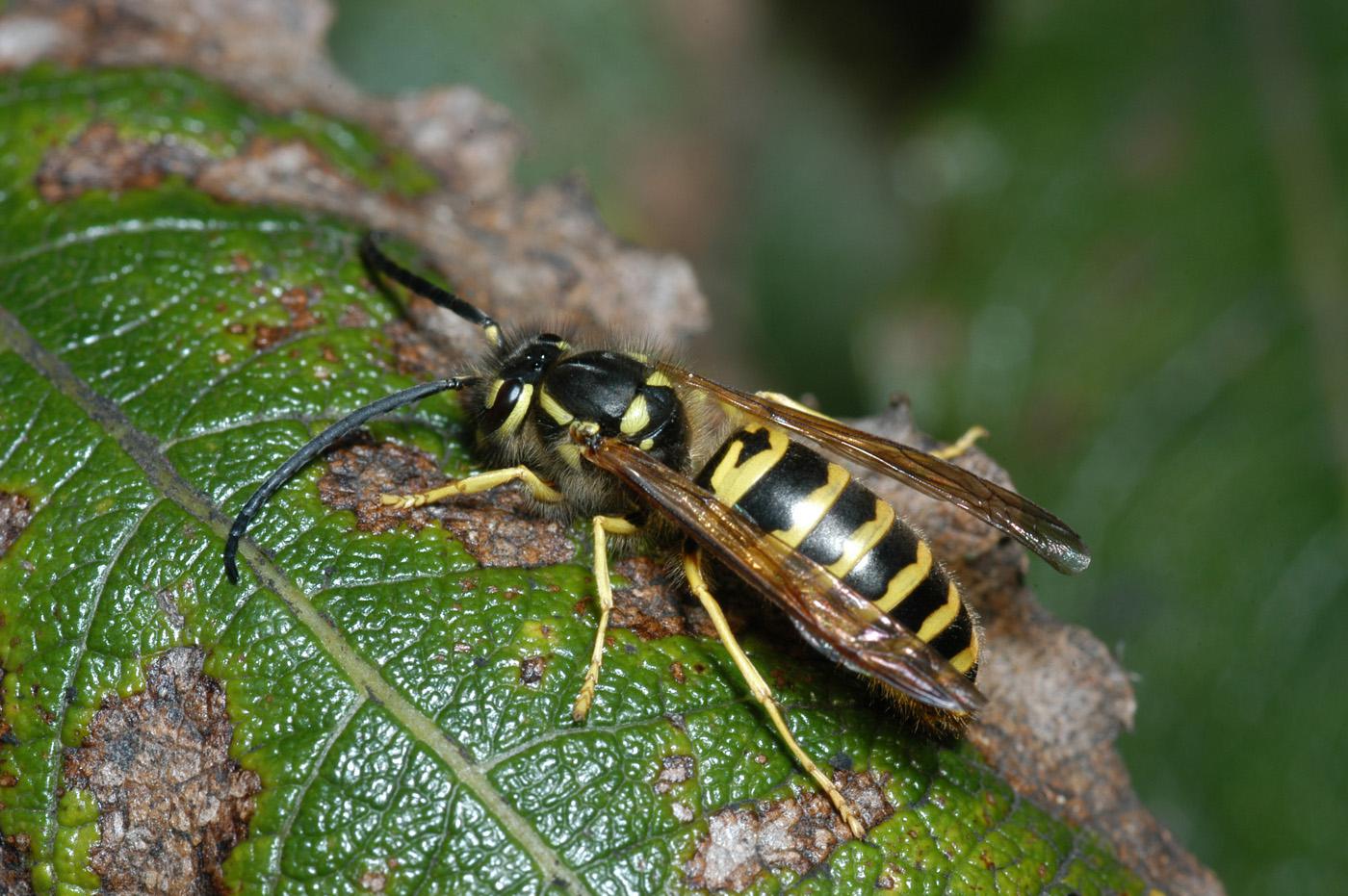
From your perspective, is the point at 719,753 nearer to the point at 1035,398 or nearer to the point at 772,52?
the point at 1035,398

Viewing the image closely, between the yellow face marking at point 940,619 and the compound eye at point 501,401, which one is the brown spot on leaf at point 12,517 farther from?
the yellow face marking at point 940,619

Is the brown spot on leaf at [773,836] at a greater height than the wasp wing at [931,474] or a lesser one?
lesser

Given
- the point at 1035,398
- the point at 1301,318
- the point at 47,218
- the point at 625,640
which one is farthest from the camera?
the point at 1035,398

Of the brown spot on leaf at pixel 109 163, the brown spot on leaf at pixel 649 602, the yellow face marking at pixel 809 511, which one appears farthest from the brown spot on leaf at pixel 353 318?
the yellow face marking at pixel 809 511

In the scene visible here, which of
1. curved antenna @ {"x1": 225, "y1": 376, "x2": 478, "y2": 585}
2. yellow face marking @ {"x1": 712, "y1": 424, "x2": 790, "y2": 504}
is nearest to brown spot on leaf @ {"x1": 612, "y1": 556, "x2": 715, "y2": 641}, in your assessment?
yellow face marking @ {"x1": 712, "y1": 424, "x2": 790, "y2": 504}

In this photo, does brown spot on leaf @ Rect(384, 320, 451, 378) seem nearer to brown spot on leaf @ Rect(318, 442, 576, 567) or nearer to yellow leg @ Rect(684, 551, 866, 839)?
brown spot on leaf @ Rect(318, 442, 576, 567)

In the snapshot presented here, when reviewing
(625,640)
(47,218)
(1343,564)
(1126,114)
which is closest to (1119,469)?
(1343,564)
